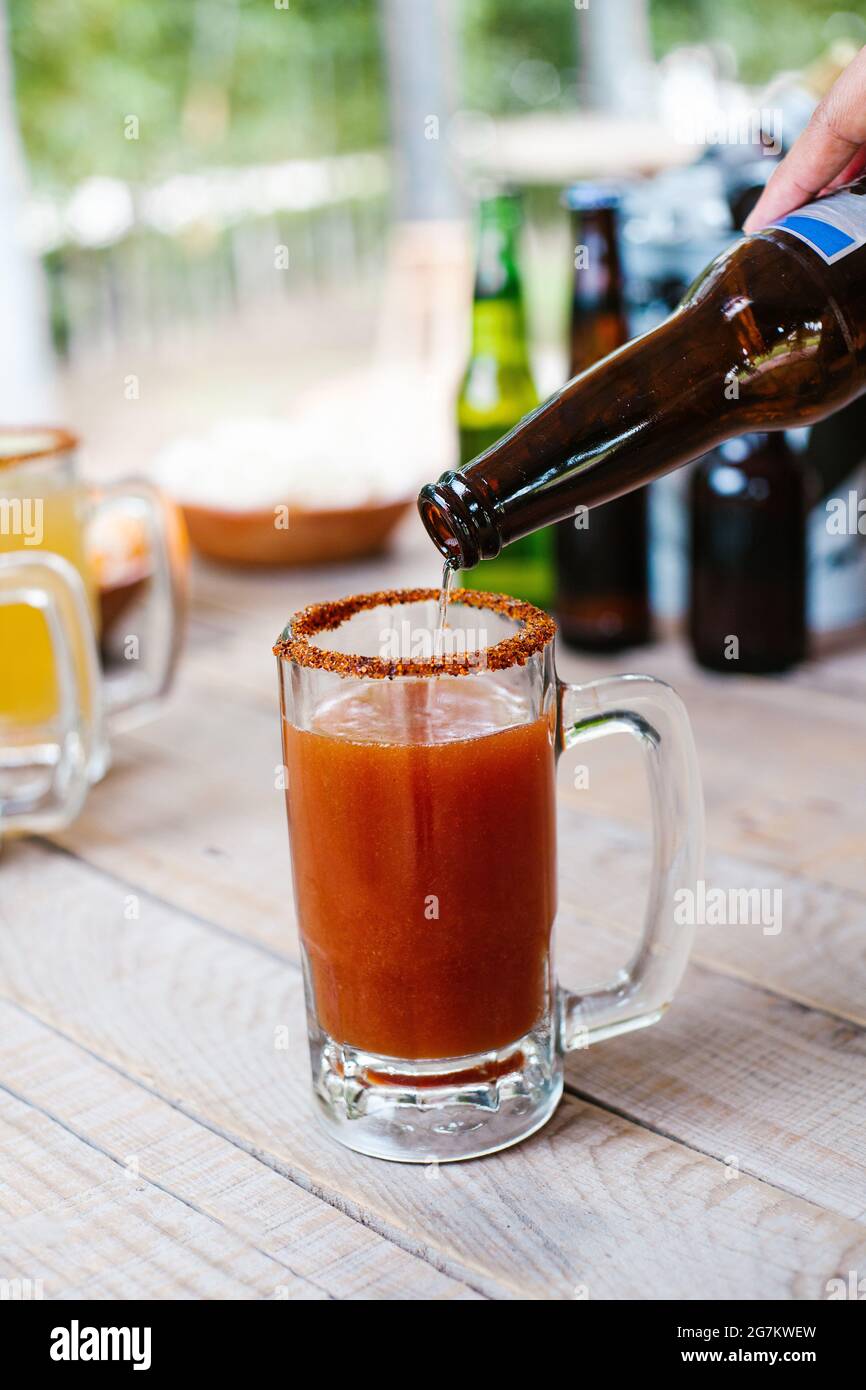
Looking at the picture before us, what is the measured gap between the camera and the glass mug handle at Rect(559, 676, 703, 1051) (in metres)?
0.68

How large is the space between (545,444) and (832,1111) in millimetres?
338

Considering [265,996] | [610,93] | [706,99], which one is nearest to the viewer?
[265,996]

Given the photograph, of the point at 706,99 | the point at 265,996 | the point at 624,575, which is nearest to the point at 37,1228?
the point at 265,996

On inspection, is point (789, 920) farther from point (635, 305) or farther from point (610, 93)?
point (610, 93)

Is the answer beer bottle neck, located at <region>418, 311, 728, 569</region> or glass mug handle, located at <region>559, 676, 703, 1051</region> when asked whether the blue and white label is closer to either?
beer bottle neck, located at <region>418, 311, 728, 569</region>

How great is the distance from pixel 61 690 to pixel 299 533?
22.7 inches

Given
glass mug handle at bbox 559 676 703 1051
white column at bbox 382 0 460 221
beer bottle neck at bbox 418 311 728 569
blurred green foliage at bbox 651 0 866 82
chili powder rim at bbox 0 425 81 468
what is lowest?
glass mug handle at bbox 559 676 703 1051

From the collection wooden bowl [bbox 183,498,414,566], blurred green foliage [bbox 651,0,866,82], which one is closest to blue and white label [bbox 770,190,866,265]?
wooden bowl [bbox 183,498,414,566]

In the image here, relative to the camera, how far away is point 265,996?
83 cm

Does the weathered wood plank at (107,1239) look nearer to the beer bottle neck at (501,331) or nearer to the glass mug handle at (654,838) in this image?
the glass mug handle at (654,838)

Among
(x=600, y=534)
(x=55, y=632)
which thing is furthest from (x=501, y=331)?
(x=55, y=632)

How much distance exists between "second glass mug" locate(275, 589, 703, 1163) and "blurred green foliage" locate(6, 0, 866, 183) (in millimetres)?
4646

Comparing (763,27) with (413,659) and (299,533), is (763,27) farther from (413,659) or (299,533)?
(413,659)

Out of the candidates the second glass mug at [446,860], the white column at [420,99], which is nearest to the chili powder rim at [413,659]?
the second glass mug at [446,860]
